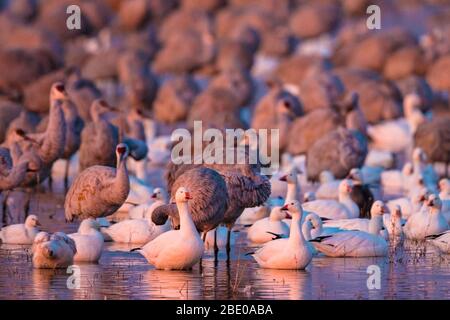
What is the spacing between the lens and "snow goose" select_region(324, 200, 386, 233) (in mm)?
15517

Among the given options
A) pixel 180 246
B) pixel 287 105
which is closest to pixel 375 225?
pixel 180 246

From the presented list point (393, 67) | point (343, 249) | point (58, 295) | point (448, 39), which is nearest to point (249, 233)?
point (343, 249)

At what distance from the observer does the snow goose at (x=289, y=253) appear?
13688 mm

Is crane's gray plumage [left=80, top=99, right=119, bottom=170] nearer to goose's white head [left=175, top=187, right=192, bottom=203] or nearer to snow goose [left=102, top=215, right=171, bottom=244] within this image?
snow goose [left=102, top=215, right=171, bottom=244]

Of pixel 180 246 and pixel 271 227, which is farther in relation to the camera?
pixel 271 227

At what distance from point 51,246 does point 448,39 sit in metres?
30.0

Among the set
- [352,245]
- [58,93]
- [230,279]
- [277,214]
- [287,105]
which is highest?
[287,105]

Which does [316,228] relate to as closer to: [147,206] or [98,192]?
[98,192]

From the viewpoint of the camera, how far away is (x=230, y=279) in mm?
13273

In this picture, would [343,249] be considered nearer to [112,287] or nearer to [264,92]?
[112,287]

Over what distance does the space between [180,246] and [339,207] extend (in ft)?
15.1

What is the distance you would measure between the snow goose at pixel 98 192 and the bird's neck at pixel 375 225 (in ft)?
9.18

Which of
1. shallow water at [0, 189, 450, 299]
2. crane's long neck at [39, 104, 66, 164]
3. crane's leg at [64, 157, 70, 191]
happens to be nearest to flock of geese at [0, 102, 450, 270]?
shallow water at [0, 189, 450, 299]

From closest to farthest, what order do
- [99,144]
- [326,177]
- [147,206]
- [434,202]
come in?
[434,202] < [147,206] < [99,144] < [326,177]
